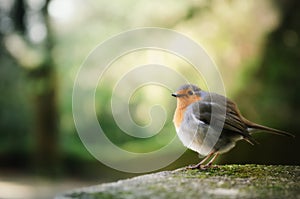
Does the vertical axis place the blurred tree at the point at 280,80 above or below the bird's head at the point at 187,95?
above

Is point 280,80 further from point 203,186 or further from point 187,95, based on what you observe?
point 203,186

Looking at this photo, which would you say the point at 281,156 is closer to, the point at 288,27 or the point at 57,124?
the point at 288,27

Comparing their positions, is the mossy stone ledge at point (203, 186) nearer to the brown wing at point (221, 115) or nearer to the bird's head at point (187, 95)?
the brown wing at point (221, 115)

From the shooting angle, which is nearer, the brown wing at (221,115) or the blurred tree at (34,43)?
the brown wing at (221,115)

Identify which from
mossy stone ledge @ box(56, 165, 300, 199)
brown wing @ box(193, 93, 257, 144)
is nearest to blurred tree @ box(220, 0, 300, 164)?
brown wing @ box(193, 93, 257, 144)

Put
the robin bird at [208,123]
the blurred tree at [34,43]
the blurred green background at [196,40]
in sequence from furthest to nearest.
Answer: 1. the blurred tree at [34,43]
2. the blurred green background at [196,40]
3. the robin bird at [208,123]

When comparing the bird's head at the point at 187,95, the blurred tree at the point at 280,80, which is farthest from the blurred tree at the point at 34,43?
the bird's head at the point at 187,95

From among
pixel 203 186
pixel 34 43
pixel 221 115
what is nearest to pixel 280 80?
pixel 34 43

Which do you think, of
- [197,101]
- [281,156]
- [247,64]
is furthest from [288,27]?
[197,101]
